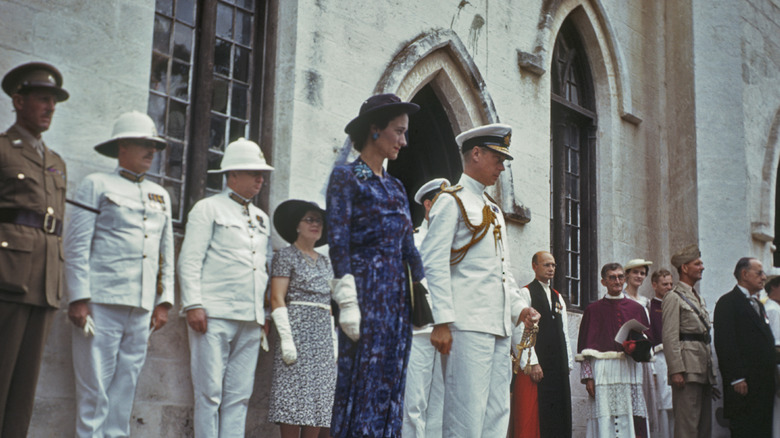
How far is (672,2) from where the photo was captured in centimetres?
1326

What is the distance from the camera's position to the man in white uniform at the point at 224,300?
634cm

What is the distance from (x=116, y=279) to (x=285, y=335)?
4.28ft

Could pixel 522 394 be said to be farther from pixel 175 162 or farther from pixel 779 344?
pixel 175 162

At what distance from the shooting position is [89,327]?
5.67 meters

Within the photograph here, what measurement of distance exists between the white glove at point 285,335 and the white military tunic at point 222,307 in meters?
0.13

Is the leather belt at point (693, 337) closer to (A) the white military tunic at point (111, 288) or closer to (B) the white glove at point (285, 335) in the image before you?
(B) the white glove at point (285, 335)

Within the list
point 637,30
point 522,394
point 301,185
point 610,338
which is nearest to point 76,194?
point 301,185

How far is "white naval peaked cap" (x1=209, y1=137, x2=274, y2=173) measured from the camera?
21.8ft

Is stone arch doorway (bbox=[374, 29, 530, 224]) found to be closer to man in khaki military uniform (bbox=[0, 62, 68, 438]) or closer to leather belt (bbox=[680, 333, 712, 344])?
leather belt (bbox=[680, 333, 712, 344])

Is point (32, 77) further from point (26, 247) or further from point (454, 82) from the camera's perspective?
point (454, 82)

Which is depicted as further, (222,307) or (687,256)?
(687,256)

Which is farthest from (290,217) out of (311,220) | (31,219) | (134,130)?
(31,219)

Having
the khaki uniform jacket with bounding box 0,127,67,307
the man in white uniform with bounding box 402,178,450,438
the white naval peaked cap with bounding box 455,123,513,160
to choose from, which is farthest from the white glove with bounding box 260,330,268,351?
the white naval peaked cap with bounding box 455,123,513,160

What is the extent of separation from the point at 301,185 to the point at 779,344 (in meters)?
5.38
